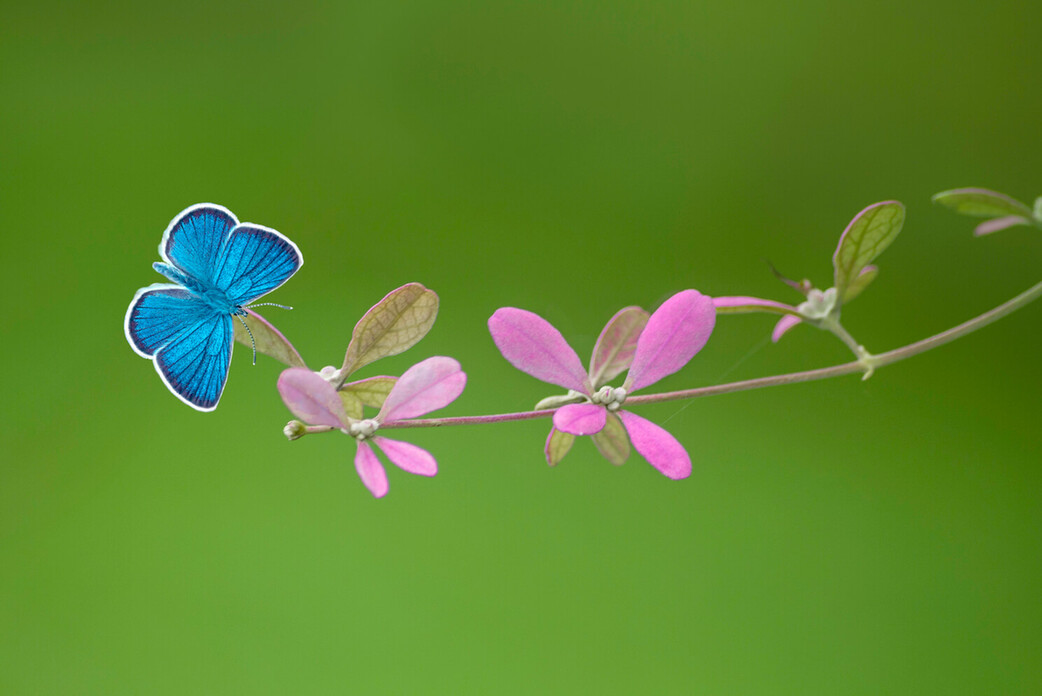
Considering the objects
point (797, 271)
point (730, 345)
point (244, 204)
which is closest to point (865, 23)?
point (797, 271)

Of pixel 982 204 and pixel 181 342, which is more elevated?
pixel 982 204

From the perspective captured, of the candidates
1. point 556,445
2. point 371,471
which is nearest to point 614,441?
point 556,445

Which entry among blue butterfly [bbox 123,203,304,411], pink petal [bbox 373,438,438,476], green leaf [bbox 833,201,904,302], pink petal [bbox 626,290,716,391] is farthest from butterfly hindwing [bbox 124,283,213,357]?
green leaf [bbox 833,201,904,302]

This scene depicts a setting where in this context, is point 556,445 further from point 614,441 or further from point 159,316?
point 159,316

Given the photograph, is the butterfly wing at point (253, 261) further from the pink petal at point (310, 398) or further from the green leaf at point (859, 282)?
the green leaf at point (859, 282)

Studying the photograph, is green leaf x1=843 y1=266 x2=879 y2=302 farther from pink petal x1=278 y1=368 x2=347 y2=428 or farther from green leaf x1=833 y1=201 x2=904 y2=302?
pink petal x1=278 y1=368 x2=347 y2=428

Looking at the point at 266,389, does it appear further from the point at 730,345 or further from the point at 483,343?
the point at 730,345
